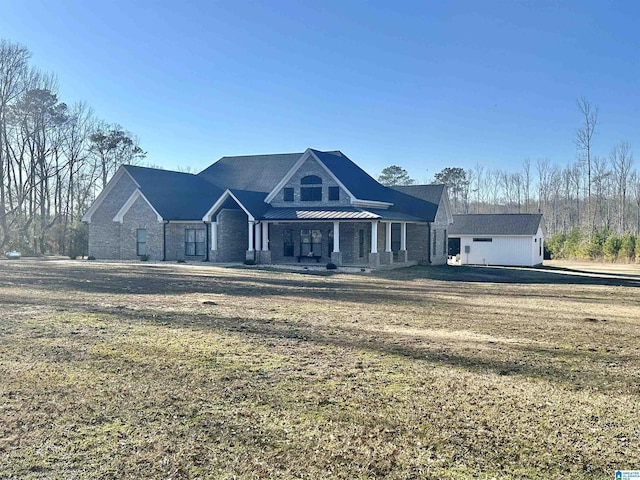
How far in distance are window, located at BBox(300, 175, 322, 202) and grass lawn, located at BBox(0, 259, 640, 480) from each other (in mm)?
19621

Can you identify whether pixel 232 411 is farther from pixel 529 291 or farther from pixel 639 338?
pixel 529 291

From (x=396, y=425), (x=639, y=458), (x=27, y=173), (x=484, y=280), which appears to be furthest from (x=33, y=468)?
(x=27, y=173)

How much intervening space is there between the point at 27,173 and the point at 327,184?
1094 inches

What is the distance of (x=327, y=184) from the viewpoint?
32594 mm

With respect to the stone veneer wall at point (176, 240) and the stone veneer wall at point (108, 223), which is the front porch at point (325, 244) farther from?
the stone veneer wall at point (108, 223)

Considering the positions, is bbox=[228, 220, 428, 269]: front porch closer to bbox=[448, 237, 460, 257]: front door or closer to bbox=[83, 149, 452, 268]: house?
bbox=[83, 149, 452, 268]: house

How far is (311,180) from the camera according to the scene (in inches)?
1298

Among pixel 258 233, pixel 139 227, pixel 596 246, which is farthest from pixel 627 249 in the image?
pixel 139 227

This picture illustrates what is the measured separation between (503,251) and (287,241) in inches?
637

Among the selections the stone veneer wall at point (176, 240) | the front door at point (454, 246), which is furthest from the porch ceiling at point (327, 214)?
the front door at point (454, 246)

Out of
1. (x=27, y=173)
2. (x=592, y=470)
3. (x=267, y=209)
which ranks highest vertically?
(x=27, y=173)

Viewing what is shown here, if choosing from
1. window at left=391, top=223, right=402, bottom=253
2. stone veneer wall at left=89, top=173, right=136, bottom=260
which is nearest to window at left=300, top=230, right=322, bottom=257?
window at left=391, top=223, right=402, bottom=253

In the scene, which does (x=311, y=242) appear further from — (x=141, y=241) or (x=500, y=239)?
(x=500, y=239)

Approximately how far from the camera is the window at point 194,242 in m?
33.7
